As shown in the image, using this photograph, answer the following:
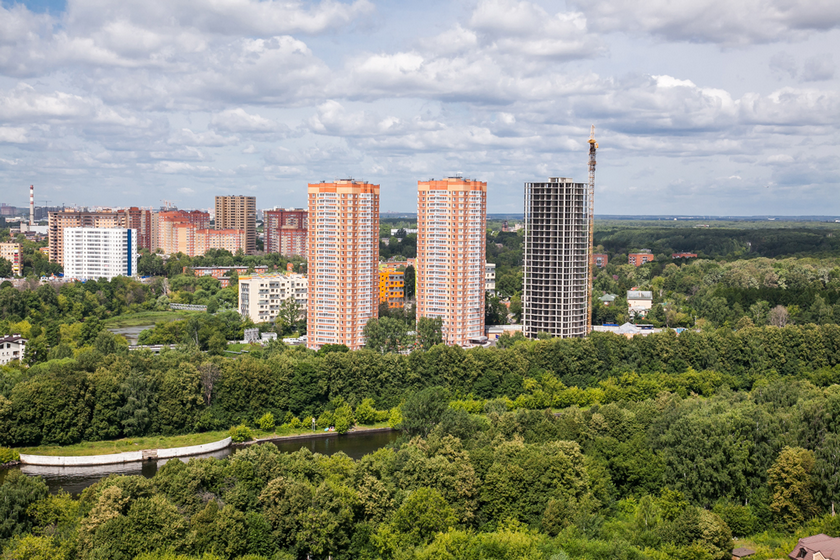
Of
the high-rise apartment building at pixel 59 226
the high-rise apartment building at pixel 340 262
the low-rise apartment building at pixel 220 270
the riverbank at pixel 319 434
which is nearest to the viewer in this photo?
the riverbank at pixel 319 434

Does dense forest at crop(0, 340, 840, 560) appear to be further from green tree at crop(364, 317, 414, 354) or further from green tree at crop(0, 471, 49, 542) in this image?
green tree at crop(364, 317, 414, 354)

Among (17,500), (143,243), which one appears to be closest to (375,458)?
(17,500)

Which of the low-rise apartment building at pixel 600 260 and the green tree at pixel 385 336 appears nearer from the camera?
the green tree at pixel 385 336

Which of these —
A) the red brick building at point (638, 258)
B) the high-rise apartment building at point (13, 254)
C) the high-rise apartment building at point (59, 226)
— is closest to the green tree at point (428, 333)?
the high-rise apartment building at point (13, 254)

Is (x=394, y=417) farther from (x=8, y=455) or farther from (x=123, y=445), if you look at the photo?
(x=8, y=455)

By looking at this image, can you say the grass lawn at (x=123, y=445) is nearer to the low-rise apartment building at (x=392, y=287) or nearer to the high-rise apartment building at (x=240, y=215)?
the low-rise apartment building at (x=392, y=287)

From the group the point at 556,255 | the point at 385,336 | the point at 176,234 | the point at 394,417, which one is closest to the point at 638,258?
the point at 176,234

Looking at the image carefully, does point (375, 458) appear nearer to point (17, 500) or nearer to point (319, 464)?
point (319, 464)
